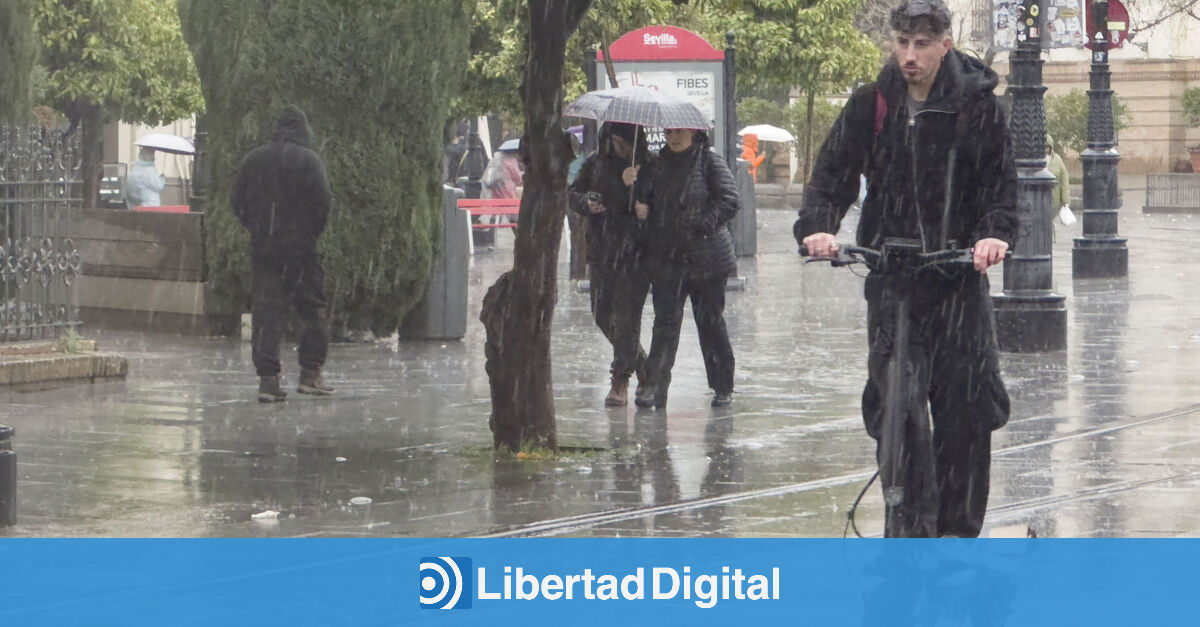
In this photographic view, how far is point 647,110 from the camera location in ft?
37.8

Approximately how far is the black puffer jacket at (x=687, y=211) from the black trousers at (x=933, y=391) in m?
4.83

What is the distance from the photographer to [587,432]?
1068cm

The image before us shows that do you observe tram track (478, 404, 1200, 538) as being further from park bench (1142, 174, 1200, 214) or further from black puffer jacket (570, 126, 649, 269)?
park bench (1142, 174, 1200, 214)

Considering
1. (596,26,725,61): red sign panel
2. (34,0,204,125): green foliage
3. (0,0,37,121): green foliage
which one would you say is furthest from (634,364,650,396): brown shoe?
(34,0,204,125): green foliage

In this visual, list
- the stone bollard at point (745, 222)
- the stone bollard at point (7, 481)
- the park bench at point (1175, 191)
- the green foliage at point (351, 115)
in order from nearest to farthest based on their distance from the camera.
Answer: the stone bollard at point (7, 481) → the green foliage at point (351, 115) → the stone bollard at point (745, 222) → the park bench at point (1175, 191)

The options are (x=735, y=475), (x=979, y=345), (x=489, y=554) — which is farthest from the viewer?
(x=735, y=475)

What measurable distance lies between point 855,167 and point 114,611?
2.63 m

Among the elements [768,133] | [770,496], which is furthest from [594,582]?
[768,133]

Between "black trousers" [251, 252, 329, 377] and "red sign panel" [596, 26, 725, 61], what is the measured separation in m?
8.17

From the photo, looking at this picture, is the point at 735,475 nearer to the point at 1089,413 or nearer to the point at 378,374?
the point at 1089,413

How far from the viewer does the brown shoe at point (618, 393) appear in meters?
11.6

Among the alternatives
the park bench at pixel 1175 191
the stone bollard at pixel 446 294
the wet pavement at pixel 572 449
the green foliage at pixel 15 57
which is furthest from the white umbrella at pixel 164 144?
the park bench at pixel 1175 191

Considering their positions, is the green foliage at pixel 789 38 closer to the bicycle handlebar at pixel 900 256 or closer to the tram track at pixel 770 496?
the tram track at pixel 770 496

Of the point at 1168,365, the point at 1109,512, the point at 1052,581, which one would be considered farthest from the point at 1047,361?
the point at 1052,581
